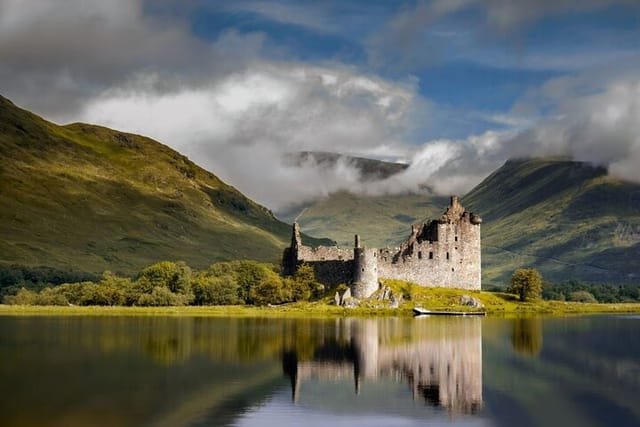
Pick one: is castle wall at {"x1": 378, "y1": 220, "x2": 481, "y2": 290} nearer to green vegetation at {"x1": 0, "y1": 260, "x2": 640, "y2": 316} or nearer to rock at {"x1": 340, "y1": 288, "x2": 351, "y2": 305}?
green vegetation at {"x1": 0, "y1": 260, "x2": 640, "y2": 316}

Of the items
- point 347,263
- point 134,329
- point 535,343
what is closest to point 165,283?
point 347,263

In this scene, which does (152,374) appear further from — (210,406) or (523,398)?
(523,398)

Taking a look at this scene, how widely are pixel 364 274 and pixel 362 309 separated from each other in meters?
4.77

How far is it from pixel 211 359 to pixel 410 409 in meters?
17.0

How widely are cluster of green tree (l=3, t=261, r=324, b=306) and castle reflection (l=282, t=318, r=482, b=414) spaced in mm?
28310

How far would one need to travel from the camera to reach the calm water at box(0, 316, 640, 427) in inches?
1251

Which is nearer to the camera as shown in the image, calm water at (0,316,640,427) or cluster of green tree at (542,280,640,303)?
calm water at (0,316,640,427)

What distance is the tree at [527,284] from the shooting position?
102850mm

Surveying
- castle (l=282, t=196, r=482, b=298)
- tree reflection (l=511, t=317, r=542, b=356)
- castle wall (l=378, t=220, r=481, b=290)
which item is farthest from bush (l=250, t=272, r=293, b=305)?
tree reflection (l=511, t=317, r=542, b=356)

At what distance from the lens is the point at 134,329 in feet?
223

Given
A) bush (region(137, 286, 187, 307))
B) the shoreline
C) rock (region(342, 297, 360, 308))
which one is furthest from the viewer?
bush (region(137, 286, 187, 307))

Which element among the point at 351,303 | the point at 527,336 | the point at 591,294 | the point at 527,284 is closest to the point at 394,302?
the point at 351,303

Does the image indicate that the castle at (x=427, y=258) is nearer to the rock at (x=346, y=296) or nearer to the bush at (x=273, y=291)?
the rock at (x=346, y=296)

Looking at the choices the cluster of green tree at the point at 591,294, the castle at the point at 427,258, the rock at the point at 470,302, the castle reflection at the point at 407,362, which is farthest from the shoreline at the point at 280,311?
the cluster of green tree at the point at 591,294
